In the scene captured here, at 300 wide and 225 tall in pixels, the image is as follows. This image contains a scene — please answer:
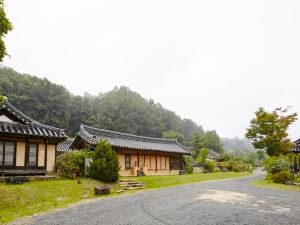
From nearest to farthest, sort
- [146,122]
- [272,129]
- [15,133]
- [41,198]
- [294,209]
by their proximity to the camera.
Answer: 1. [294,209]
2. [41,198]
3. [15,133]
4. [272,129]
5. [146,122]

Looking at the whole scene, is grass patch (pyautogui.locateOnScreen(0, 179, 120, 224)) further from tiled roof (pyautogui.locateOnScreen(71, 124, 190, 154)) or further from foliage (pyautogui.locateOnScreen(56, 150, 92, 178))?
tiled roof (pyautogui.locateOnScreen(71, 124, 190, 154))

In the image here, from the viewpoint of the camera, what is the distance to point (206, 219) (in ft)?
34.3

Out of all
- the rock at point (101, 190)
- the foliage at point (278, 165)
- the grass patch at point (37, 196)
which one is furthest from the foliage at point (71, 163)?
the foliage at point (278, 165)

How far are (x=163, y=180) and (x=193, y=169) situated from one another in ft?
50.5

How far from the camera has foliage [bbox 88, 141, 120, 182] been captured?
21641 mm

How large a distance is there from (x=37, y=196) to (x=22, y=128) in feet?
23.9

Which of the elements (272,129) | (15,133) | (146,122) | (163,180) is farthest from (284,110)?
(146,122)

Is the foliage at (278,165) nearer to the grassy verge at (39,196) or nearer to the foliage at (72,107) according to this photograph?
the grassy verge at (39,196)

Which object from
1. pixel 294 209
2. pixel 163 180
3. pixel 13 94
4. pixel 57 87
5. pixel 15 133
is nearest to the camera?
pixel 294 209

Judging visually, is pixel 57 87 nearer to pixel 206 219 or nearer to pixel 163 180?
pixel 163 180

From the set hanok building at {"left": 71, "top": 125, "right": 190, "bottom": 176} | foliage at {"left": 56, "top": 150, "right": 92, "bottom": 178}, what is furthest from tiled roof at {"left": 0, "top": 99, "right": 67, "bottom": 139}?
hanok building at {"left": 71, "top": 125, "right": 190, "bottom": 176}

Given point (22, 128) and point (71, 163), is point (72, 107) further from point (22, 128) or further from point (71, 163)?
point (22, 128)

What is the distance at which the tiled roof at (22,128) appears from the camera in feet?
65.5

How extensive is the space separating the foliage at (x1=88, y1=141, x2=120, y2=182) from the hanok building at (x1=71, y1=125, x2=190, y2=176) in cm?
509
